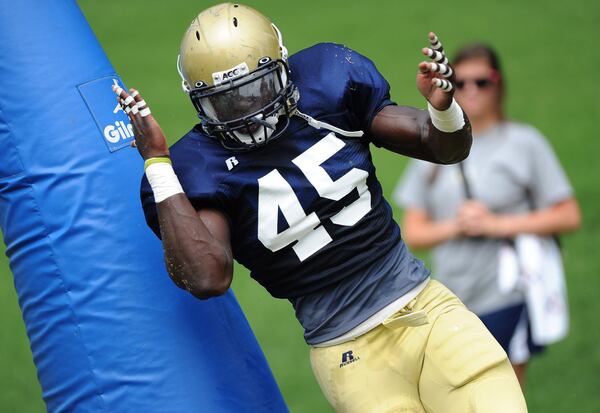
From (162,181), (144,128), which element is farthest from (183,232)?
(144,128)

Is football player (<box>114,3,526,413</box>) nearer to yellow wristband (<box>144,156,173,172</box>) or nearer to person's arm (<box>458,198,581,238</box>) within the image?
yellow wristband (<box>144,156,173,172</box>)

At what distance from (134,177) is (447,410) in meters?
1.47

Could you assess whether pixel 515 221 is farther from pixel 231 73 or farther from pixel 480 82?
pixel 231 73

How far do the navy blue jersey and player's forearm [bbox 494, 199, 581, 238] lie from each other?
1.50 metres

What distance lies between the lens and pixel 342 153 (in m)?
3.81

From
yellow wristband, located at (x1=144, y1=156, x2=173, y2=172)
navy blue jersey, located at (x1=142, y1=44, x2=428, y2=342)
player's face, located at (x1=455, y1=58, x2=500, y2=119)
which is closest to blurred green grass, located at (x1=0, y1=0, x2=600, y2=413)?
player's face, located at (x1=455, y1=58, x2=500, y2=119)

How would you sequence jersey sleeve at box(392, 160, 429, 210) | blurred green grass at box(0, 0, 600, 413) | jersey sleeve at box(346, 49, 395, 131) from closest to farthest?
jersey sleeve at box(346, 49, 395, 131), jersey sleeve at box(392, 160, 429, 210), blurred green grass at box(0, 0, 600, 413)

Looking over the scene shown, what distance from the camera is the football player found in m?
3.63

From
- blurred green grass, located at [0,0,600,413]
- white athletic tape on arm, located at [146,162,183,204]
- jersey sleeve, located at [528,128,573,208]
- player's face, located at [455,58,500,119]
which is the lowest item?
blurred green grass, located at [0,0,600,413]

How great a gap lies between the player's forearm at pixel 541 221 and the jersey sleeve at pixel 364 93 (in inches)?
63.5

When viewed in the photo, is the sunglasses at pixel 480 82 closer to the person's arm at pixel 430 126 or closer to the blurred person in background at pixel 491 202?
the blurred person in background at pixel 491 202

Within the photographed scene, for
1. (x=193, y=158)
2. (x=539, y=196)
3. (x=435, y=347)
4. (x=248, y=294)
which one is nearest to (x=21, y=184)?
(x=193, y=158)

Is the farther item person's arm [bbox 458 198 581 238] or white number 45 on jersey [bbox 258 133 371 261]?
person's arm [bbox 458 198 581 238]

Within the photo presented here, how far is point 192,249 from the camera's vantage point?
3545 millimetres
